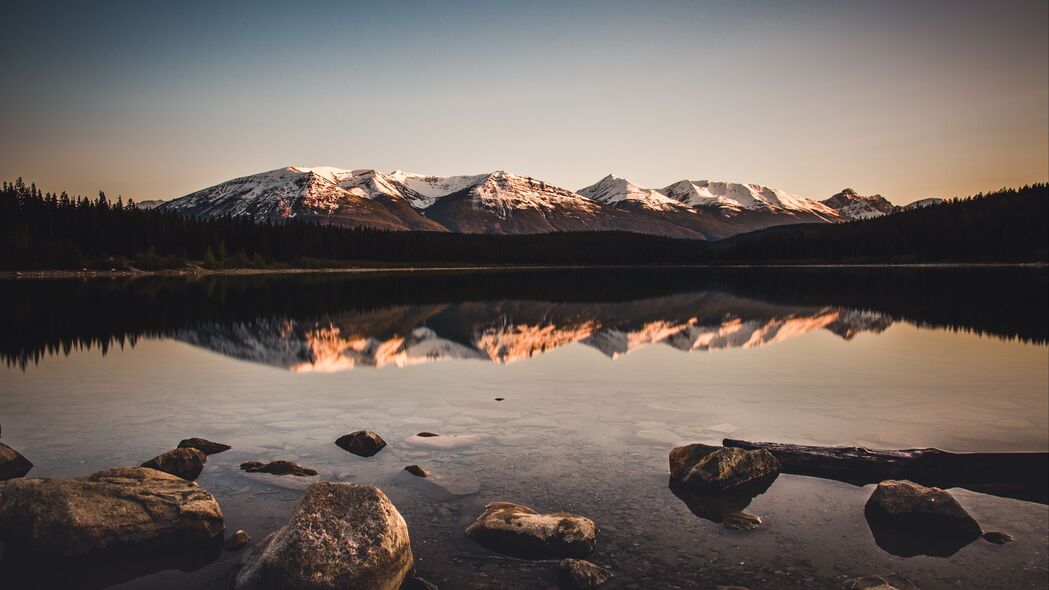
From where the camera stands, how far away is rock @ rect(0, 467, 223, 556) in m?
10.6

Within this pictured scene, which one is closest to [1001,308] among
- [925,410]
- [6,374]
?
[925,410]

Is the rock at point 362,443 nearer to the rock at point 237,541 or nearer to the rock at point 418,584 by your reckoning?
the rock at point 237,541

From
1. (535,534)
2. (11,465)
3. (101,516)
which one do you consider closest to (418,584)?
(535,534)

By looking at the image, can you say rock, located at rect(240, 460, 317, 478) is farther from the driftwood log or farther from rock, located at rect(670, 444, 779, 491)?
the driftwood log

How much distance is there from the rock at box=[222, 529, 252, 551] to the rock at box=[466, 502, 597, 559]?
3826 mm

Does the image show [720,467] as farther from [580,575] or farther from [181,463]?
[181,463]

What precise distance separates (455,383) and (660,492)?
548 inches

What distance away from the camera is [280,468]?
14.6m

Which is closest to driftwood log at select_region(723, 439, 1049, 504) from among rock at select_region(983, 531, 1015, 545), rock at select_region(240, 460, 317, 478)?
rock at select_region(983, 531, 1015, 545)

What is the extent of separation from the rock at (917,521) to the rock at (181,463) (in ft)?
46.2

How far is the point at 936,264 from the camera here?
196 m

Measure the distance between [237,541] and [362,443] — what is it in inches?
215

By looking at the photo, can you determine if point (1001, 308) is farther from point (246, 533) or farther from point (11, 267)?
point (11, 267)

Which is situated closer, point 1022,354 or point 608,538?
point 608,538
